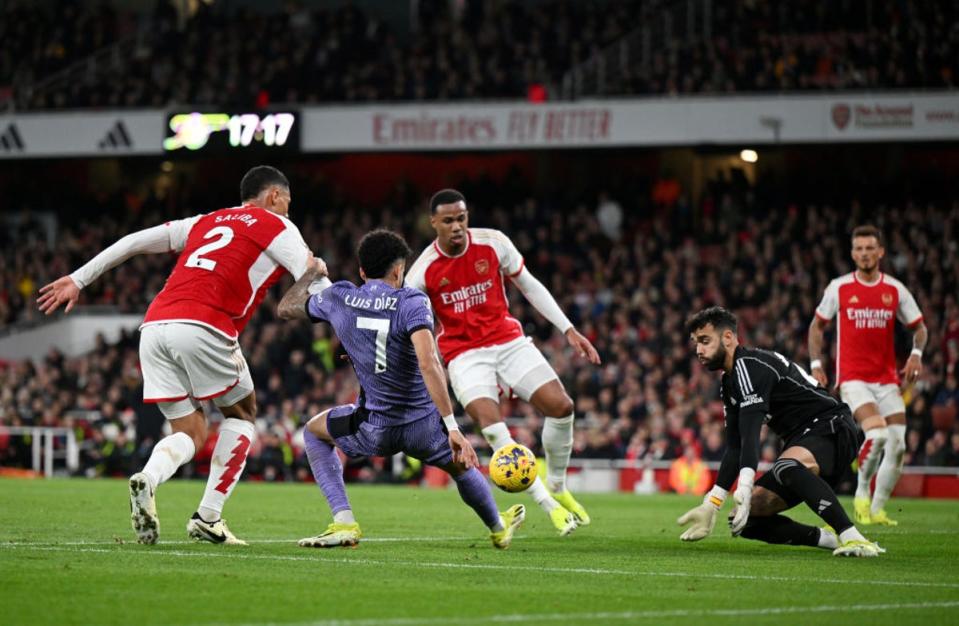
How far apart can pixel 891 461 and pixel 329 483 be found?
→ 6588 mm

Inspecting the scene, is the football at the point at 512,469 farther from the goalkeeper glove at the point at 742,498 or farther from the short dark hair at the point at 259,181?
the short dark hair at the point at 259,181

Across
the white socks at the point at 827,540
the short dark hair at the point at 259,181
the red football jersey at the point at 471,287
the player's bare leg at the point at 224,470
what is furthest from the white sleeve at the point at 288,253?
the white socks at the point at 827,540

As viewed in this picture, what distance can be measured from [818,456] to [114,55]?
29.9 meters

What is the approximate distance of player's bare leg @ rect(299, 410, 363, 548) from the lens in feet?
30.7

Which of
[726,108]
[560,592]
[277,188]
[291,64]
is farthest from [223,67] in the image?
[560,592]

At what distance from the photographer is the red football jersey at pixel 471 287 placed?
1125cm

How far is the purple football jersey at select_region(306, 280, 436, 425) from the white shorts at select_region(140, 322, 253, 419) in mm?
628

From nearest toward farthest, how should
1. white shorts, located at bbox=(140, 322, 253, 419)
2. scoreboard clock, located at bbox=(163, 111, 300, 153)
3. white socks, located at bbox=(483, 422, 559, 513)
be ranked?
white shorts, located at bbox=(140, 322, 253, 419) → white socks, located at bbox=(483, 422, 559, 513) → scoreboard clock, located at bbox=(163, 111, 300, 153)

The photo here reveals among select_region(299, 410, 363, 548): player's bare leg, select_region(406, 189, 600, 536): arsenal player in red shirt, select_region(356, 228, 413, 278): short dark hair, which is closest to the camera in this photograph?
select_region(356, 228, 413, 278): short dark hair

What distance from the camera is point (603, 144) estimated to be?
3089cm

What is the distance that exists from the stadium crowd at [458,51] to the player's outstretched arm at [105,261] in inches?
859

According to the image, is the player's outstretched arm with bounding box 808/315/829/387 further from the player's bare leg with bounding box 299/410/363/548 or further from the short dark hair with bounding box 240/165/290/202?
the short dark hair with bounding box 240/165/290/202

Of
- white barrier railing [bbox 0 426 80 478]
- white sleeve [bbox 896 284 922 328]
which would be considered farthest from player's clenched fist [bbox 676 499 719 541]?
white barrier railing [bbox 0 426 80 478]

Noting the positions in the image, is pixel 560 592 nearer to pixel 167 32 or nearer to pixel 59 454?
pixel 59 454
